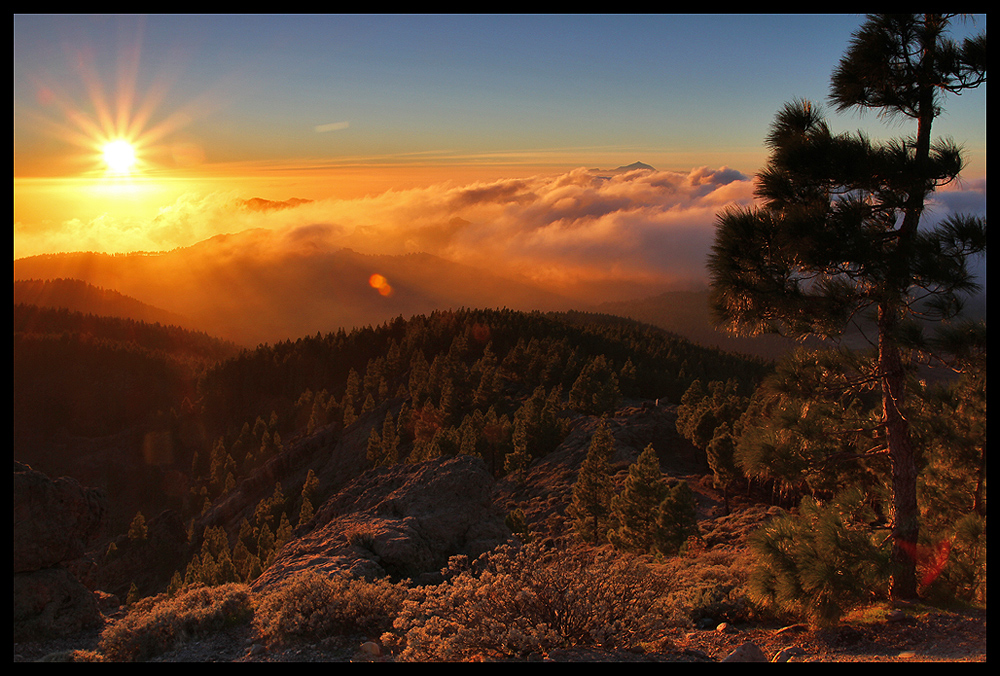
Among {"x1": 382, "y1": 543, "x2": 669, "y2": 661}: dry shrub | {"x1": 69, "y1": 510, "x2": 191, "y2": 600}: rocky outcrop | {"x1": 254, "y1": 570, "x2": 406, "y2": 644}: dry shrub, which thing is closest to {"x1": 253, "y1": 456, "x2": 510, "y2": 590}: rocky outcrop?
{"x1": 254, "y1": 570, "x2": 406, "y2": 644}: dry shrub

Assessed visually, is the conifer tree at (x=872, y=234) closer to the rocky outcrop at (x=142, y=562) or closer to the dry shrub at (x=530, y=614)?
the dry shrub at (x=530, y=614)

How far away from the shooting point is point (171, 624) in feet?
28.3

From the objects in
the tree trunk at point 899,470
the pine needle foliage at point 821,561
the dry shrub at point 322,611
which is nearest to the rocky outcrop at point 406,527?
the dry shrub at point 322,611

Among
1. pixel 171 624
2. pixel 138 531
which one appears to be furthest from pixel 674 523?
pixel 138 531

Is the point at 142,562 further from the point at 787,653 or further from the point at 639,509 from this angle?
the point at 787,653

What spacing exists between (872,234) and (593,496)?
27.1 meters

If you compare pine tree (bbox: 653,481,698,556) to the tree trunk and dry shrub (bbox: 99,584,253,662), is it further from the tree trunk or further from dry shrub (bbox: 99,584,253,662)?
dry shrub (bbox: 99,584,253,662)

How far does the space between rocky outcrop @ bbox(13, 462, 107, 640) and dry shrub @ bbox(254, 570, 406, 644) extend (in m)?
3.13

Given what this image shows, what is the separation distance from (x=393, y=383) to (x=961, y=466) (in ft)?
300

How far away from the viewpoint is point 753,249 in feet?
28.7

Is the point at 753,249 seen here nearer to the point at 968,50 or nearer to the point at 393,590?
the point at 968,50

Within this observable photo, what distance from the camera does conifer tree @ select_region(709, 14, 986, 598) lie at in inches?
312

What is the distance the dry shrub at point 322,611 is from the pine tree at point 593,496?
1002 inches
